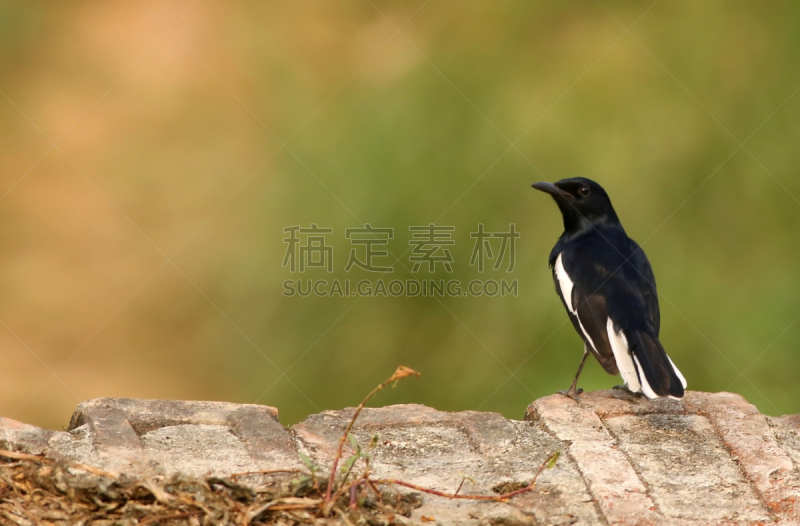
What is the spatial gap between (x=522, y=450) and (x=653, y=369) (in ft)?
2.50

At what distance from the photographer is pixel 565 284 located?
436 centimetres

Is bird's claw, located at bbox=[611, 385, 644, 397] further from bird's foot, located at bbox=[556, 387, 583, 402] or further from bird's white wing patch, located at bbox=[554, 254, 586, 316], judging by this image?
bird's white wing patch, located at bbox=[554, 254, 586, 316]

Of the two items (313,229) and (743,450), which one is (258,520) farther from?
(313,229)

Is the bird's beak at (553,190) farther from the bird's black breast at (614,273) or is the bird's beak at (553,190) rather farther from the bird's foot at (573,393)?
the bird's foot at (573,393)

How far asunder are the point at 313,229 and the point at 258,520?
4.65 meters

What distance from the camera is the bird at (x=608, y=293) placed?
3.57 metres

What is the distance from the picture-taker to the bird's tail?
3.37 metres

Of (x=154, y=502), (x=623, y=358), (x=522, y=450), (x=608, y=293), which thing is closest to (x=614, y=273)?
(x=608, y=293)

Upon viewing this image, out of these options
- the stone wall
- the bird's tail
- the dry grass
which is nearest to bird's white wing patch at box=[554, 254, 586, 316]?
the bird's tail

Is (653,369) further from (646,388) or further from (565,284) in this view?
(565,284)

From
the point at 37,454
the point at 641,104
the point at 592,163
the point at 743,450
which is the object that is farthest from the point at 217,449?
the point at 641,104

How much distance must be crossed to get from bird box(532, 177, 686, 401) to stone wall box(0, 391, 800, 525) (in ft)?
0.46

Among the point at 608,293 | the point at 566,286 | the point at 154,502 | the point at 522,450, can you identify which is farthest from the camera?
the point at 566,286

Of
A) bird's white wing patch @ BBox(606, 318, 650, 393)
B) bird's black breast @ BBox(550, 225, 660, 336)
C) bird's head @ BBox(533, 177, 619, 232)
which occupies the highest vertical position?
bird's head @ BBox(533, 177, 619, 232)
